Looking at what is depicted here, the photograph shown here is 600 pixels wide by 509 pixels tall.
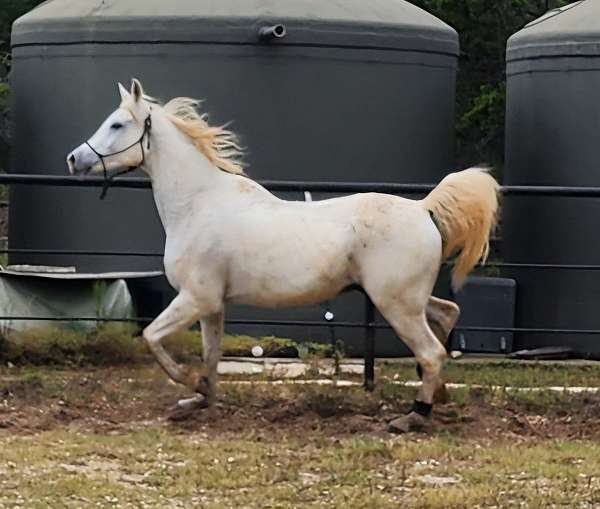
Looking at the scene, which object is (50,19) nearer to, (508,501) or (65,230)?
(65,230)

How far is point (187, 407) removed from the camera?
8859mm

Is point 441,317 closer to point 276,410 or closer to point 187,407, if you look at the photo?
point 276,410

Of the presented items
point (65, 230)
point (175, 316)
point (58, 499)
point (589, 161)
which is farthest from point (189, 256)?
point (589, 161)

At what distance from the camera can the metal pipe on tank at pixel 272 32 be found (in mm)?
12711

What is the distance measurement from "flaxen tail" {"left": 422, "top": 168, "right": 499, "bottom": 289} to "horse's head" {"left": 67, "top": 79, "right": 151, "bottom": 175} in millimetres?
1561

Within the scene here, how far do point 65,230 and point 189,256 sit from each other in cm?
470

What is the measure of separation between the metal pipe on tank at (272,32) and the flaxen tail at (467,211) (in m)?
4.26

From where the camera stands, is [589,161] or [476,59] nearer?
[589,161]

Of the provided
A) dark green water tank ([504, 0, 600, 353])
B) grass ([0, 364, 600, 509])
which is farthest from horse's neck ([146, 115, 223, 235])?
dark green water tank ([504, 0, 600, 353])

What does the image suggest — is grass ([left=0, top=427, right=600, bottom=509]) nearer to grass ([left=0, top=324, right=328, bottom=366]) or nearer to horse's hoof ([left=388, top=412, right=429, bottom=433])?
horse's hoof ([left=388, top=412, right=429, bottom=433])

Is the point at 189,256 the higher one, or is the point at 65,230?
the point at 189,256

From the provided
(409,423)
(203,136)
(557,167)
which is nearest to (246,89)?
(557,167)

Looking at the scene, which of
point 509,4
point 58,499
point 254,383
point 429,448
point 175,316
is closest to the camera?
point 58,499

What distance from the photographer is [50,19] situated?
1331 cm
